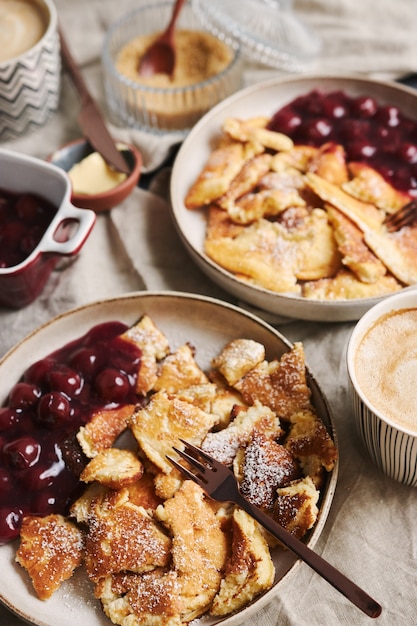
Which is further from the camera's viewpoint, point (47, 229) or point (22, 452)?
point (47, 229)

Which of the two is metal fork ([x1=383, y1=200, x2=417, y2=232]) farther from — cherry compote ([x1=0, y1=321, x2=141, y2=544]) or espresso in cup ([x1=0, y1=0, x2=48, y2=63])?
espresso in cup ([x1=0, y1=0, x2=48, y2=63])

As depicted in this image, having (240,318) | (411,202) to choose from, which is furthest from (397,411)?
(411,202)

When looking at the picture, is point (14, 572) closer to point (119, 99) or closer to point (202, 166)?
point (202, 166)

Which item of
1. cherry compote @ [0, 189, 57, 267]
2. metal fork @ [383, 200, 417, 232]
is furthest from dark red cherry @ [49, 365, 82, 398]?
metal fork @ [383, 200, 417, 232]

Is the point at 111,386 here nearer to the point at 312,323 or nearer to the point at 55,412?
the point at 55,412

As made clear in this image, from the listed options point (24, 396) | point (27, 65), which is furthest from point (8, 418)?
point (27, 65)

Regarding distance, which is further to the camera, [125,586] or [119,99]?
[119,99]

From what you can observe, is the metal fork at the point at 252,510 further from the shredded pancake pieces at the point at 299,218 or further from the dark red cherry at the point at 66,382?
the shredded pancake pieces at the point at 299,218
